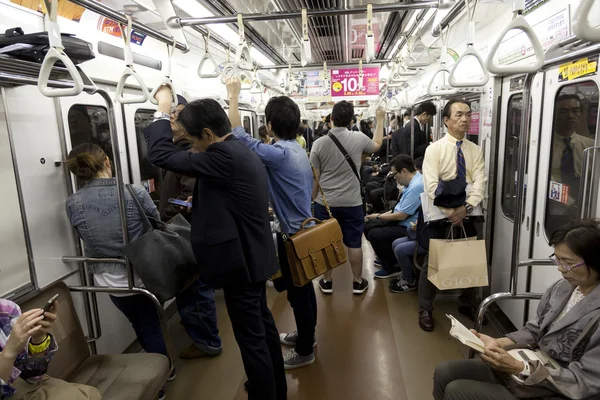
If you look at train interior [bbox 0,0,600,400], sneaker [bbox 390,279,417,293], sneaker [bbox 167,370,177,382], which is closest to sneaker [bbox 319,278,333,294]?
train interior [bbox 0,0,600,400]

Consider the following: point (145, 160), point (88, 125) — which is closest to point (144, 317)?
point (88, 125)

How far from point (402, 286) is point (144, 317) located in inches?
112

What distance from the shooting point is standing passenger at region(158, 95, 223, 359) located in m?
3.19

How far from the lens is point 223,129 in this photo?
2.11 m

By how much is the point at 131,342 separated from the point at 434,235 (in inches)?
112

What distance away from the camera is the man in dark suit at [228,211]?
201cm

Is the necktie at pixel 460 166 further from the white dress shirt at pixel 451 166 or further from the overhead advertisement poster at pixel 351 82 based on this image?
the overhead advertisement poster at pixel 351 82

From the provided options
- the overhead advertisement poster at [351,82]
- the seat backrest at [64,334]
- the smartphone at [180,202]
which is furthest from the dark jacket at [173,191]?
the overhead advertisement poster at [351,82]

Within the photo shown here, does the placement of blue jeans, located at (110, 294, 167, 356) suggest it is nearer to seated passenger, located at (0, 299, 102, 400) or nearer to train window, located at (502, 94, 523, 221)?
seated passenger, located at (0, 299, 102, 400)

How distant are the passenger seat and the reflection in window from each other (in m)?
0.89

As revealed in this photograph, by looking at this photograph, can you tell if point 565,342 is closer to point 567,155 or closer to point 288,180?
point 567,155

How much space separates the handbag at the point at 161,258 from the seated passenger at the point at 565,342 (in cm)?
175

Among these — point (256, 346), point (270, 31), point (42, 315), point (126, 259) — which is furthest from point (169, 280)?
point (270, 31)

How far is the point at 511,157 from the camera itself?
3.50 meters
